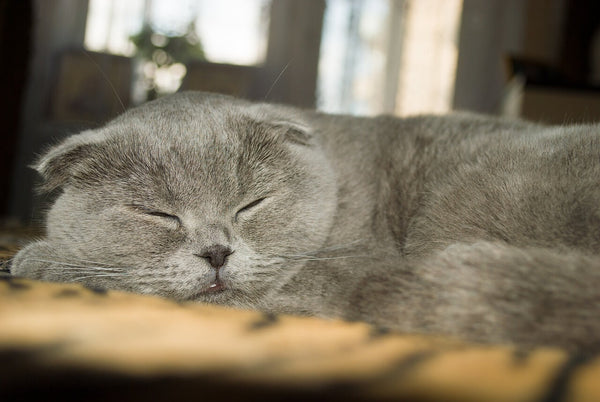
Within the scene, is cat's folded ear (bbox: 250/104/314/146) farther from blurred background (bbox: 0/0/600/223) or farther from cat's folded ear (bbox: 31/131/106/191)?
blurred background (bbox: 0/0/600/223)

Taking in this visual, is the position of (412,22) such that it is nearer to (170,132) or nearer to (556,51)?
(556,51)

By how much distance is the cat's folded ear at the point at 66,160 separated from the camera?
1.13 meters

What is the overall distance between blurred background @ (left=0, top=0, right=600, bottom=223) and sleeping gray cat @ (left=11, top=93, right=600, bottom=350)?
338cm

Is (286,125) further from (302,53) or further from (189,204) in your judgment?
(302,53)

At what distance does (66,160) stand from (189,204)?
13.7 inches

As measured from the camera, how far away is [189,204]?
42.0 inches

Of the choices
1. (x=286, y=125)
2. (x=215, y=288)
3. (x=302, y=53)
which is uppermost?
(x=302, y=53)

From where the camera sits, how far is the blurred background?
452 centimetres

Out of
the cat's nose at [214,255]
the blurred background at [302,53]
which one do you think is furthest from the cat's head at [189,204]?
the blurred background at [302,53]

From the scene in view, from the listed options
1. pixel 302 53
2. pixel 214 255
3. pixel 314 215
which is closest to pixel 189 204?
pixel 214 255

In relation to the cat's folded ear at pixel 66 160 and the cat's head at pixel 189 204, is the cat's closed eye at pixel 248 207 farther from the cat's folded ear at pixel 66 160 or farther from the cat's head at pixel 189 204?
the cat's folded ear at pixel 66 160

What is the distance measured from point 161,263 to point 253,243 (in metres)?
0.21

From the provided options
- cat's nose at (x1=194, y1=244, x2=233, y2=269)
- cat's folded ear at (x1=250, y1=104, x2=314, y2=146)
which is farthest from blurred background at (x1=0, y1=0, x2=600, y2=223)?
cat's nose at (x1=194, y1=244, x2=233, y2=269)

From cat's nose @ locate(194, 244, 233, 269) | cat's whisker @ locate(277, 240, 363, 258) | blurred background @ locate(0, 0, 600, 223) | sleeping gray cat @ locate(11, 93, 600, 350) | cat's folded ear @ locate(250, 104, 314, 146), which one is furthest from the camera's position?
blurred background @ locate(0, 0, 600, 223)
